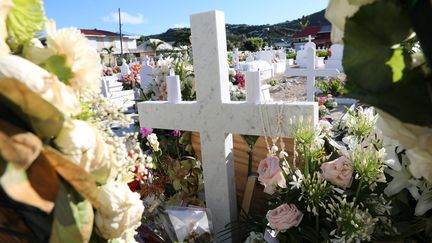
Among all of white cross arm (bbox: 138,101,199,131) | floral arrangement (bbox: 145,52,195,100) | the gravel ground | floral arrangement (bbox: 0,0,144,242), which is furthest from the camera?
the gravel ground

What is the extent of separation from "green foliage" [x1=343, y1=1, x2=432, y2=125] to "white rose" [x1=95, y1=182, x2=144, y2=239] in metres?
0.40

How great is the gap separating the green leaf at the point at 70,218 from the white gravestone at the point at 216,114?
1198 millimetres

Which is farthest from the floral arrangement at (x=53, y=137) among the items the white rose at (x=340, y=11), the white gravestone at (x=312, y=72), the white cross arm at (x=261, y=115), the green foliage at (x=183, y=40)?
the green foliage at (x=183, y=40)

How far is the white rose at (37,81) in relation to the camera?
1.34ft

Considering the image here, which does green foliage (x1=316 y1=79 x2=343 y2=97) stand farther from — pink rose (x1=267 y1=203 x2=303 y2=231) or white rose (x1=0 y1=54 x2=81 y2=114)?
white rose (x1=0 y1=54 x2=81 y2=114)

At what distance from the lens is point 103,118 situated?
0.70 metres

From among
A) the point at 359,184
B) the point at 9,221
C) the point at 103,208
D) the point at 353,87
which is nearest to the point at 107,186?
the point at 103,208

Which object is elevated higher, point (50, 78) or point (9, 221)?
point (50, 78)

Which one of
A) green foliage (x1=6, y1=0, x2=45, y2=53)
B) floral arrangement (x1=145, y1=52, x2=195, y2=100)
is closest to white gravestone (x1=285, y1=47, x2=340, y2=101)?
floral arrangement (x1=145, y1=52, x2=195, y2=100)

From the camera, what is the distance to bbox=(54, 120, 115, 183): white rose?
477 millimetres

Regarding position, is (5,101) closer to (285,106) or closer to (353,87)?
(353,87)

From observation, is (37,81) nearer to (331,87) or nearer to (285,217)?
(285,217)

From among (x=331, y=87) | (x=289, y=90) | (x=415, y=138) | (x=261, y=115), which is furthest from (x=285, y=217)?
(x=289, y=90)

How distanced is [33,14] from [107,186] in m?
0.30
